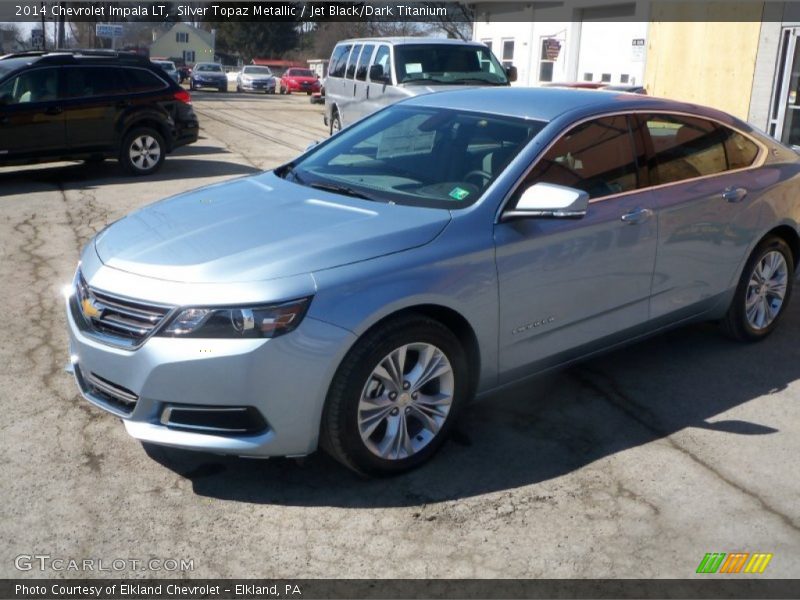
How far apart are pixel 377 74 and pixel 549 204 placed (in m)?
9.71

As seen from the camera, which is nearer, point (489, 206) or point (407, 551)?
point (407, 551)

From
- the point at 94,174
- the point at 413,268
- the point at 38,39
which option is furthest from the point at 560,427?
the point at 38,39

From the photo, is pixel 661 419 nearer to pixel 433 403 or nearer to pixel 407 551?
pixel 433 403

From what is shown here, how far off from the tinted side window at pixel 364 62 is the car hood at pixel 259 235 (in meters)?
9.75

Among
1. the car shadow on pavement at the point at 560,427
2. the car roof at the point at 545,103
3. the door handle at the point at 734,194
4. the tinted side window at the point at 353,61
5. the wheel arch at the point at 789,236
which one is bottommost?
the car shadow on pavement at the point at 560,427

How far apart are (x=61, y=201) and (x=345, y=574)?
8511 mm

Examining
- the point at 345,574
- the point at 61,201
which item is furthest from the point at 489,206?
the point at 61,201

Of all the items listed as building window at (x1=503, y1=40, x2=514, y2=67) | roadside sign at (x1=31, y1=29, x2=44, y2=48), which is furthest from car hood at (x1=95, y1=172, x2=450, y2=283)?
roadside sign at (x1=31, y1=29, x2=44, y2=48)

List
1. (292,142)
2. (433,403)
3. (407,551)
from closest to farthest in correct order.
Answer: (407,551) → (433,403) → (292,142)

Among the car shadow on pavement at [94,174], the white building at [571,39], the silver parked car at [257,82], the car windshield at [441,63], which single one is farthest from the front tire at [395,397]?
the silver parked car at [257,82]

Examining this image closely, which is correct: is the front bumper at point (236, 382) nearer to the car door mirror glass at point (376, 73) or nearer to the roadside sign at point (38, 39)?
the car door mirror glass at point (376, 73)

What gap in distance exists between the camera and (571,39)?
24.1 m

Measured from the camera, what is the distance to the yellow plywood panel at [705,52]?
599 inches

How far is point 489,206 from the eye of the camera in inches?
167
